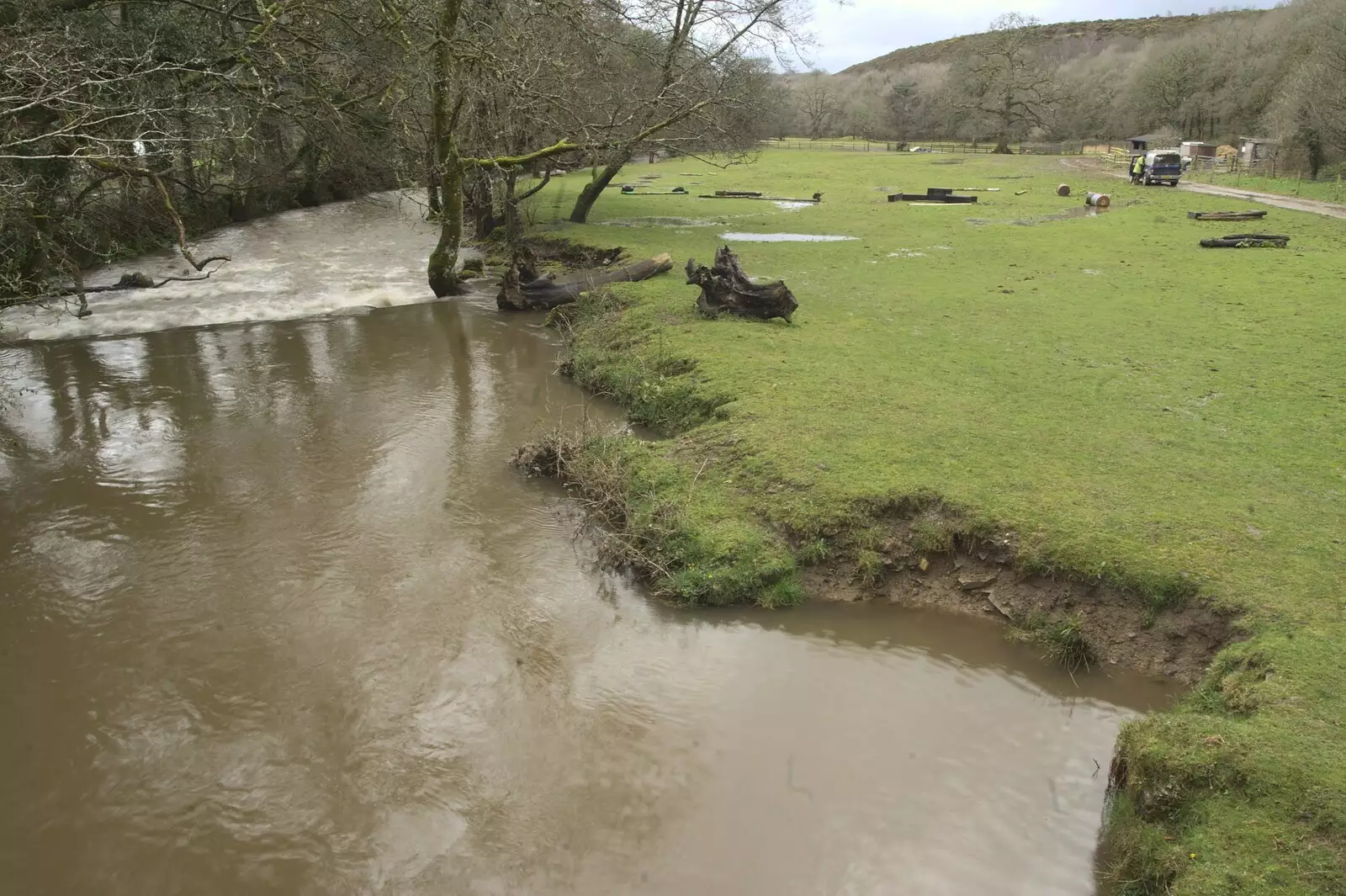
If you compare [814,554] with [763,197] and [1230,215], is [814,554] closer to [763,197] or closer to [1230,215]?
[1230,215]

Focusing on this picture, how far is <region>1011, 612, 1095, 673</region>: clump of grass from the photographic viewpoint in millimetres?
5664

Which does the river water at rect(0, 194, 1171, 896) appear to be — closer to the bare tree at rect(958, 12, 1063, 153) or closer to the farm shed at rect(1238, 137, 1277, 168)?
the farm shed at rect(1238, 137, 1277, 168)

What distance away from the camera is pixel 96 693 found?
5.43 m

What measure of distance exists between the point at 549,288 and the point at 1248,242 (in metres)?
15.3

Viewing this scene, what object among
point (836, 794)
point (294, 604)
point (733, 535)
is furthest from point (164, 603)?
point (836, 794)

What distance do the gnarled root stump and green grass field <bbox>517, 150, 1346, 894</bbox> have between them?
352 millimetres

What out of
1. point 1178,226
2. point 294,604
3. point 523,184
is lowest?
point 294,604

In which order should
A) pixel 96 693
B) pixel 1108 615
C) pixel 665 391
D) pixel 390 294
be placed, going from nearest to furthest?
pixel 96 693 → pixel 1108 615 → pixel 665 391 → pixel 390 294

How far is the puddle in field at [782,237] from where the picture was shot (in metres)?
20.1

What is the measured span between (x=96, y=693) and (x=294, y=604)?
4.45ft

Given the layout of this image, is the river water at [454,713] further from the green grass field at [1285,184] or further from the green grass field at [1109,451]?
the green grass field at [1285,184]

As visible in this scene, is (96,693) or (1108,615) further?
(1108,615)

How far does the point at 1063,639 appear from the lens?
5703 mm

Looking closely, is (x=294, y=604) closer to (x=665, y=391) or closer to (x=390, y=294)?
(x=665, y=391)
